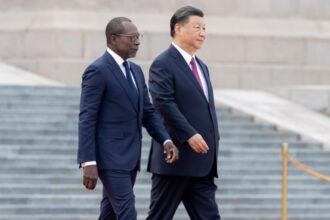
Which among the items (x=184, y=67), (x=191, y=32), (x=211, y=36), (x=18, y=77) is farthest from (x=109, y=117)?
(x=211, y=36)

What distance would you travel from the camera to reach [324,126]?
14922 mm

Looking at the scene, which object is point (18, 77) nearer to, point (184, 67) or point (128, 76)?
point (184, 67)

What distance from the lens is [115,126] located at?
7.48 metres

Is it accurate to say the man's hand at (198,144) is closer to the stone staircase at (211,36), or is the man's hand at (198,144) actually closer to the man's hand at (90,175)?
the man's hand at (90,175)

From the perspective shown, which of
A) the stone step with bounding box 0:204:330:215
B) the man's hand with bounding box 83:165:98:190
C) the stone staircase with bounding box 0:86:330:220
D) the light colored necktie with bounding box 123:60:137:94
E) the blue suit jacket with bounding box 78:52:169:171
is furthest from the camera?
the stone staircase with bounding box 0:86:330:220

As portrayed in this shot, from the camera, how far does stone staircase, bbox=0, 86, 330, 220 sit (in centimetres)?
1125

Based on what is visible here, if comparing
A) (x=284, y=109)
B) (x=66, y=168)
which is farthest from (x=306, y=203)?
(x=284, y=109)

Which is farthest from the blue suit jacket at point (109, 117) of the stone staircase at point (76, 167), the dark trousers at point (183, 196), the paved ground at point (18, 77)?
the paved ground at point (18, 77)

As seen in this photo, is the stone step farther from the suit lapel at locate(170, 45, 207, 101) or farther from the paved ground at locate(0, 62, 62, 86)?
the paved ground at locate(0, 62, 62, 86)

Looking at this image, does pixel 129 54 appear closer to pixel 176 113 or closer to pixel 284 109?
pixel 176 113

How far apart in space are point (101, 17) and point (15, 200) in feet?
22.2

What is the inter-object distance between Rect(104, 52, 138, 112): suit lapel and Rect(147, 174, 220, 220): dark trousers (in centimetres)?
64

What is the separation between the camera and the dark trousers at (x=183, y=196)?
7.87 metres

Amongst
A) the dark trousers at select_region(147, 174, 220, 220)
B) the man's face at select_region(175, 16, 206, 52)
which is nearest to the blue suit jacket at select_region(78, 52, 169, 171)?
the dark trousers at select_region(147, 174, 220, 220)
